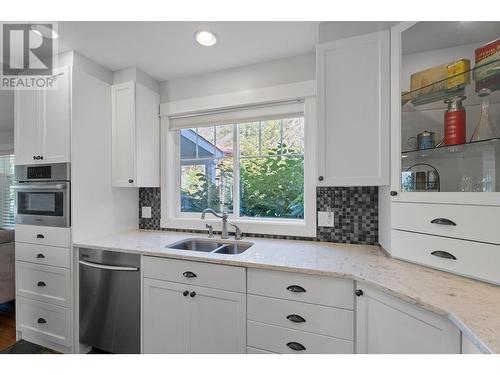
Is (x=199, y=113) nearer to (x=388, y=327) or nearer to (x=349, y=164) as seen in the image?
(x=349, y=164)

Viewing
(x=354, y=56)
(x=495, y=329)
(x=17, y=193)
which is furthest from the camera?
(x=17, y=193)

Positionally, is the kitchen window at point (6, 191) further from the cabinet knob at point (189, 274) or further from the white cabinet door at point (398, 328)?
the white cabinet door at point (398, 328)

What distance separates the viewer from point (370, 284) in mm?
1109

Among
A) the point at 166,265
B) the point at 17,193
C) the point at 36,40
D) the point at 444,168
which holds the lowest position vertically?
the point at 166,265

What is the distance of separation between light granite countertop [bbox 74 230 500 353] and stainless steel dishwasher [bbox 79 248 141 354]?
111 mm

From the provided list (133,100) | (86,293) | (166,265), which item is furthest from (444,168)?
(86,293)

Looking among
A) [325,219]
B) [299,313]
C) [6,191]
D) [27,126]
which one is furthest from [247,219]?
[6,191]

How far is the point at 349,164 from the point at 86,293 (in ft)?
6.94

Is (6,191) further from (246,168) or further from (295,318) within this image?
(295,318)

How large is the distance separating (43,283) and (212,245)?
137cm

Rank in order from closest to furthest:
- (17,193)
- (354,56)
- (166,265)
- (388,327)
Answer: (388,327) < (354,56) < (166,265) < (17,193)

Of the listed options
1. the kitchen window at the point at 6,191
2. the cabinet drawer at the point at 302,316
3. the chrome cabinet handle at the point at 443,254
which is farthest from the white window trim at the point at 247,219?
the kitchen window at the point at 6,191

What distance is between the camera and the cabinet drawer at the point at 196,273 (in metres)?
1.41

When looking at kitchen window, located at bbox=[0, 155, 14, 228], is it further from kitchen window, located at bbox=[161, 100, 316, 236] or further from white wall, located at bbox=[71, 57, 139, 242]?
kitchen window, located at bbox=[161, 100, 316, 236]
